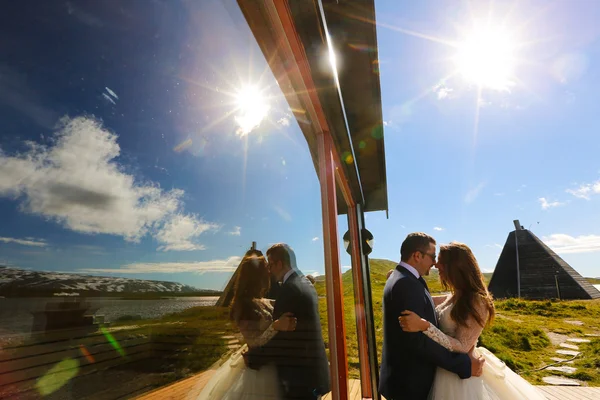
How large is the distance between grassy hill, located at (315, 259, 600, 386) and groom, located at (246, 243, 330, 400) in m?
2.45

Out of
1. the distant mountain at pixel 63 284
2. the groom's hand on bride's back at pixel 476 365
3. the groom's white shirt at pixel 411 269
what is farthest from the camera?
the groom's white shirt at pixel 411 269

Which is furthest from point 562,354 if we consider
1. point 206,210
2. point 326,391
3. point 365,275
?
point 206,210

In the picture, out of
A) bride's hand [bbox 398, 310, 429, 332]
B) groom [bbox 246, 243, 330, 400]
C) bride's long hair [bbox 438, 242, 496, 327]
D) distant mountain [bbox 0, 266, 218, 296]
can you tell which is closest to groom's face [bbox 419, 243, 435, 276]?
bride's long hair [bbox 438, 242, 496, 327]

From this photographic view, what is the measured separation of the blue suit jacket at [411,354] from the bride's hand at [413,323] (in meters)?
0.04

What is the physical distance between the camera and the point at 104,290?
281 mm

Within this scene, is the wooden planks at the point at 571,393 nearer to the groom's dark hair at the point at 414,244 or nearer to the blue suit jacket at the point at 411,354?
the blue suit jacket at the point at 411,354

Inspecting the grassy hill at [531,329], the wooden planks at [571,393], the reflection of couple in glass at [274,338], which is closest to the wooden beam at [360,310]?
the grassy hill at [531,329]

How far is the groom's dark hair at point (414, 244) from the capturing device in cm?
167

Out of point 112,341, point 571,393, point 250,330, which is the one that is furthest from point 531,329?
point 112,341

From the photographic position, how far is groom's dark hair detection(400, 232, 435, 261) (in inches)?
65.6

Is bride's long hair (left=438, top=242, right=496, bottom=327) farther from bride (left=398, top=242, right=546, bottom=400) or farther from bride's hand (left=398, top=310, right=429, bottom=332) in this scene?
bride's hand (left=398, top=310, right=429, bottom=332)

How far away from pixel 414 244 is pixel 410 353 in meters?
0.62

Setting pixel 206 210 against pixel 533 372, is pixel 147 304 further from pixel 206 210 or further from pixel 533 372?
pixel 533 372

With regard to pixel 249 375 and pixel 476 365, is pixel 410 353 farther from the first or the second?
pixel 249 375
